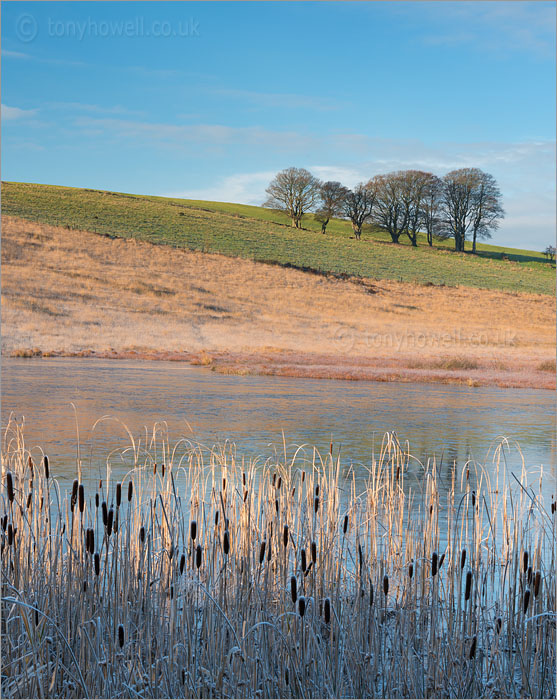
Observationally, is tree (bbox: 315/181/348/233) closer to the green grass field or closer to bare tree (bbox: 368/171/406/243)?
the green grass field

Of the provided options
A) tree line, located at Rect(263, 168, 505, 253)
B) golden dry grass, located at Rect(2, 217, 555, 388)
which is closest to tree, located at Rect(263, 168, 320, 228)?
tree line, located at Rect(263, 168, 505, 253)

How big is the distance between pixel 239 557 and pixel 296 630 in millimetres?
781

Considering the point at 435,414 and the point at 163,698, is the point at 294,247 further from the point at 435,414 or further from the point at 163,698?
the point at 163,698

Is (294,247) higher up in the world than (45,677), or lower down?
higher up

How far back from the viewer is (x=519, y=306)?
1806 inches

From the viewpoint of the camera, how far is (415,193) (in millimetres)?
58719

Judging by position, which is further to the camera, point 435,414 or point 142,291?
point 142,291

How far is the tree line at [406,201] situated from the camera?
5872cm


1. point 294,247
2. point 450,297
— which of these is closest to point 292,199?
point 294,247

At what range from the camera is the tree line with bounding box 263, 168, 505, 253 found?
58.7 meters

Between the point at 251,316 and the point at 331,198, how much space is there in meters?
27.6

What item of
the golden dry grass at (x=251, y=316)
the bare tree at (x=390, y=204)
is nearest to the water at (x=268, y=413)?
the golden dry grass at (x=251, y=316)

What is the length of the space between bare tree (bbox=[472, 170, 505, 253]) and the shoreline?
1416 inches

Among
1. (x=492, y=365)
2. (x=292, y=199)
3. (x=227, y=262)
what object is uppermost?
(x=292, y=199)
